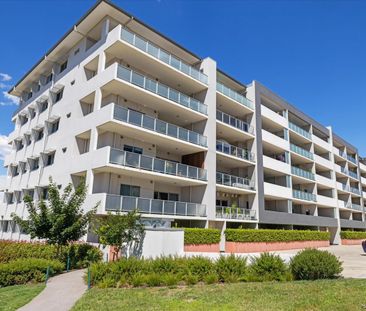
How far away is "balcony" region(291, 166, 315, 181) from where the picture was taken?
37.6 metres

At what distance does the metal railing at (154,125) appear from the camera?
69.8ft

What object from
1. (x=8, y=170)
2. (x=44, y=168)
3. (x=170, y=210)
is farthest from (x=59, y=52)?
(x=170, y=210)

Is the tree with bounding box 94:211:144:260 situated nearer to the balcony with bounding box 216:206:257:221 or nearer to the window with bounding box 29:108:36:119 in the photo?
the balcony with bounding box 216:206:257:221

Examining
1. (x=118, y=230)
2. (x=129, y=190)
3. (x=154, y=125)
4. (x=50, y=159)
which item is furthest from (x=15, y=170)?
(x=118, y=230)

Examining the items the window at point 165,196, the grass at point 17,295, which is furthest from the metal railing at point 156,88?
the grass at point 17,295

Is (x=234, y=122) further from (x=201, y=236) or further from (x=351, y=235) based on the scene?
(x=351, y=235)

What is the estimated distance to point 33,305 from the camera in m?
9.44

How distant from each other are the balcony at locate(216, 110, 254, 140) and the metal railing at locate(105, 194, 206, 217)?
9.59 meters

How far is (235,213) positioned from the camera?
28.4 m

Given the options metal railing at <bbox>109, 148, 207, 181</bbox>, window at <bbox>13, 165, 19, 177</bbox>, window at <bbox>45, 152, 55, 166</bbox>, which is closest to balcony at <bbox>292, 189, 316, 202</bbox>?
metal railing at <bbox>109, 148, 207, 181</bbox>

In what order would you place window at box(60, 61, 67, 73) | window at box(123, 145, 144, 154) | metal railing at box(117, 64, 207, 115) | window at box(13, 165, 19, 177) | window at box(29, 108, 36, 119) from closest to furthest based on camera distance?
1. metal railing at box(117, 64, 207, 115)
2. window at box(123, 145, 144, 154)
3. window at box(60, 61, 67, 73)
4. window at box(29, 108, 36, 119)
5. window at box(13, 165, 19, 177)

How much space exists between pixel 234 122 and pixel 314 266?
2110 centimetres

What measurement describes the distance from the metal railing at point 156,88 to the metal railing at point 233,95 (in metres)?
3.51

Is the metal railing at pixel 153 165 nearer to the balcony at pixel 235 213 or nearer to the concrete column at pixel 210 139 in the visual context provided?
the concrete column at pixel 210 139
